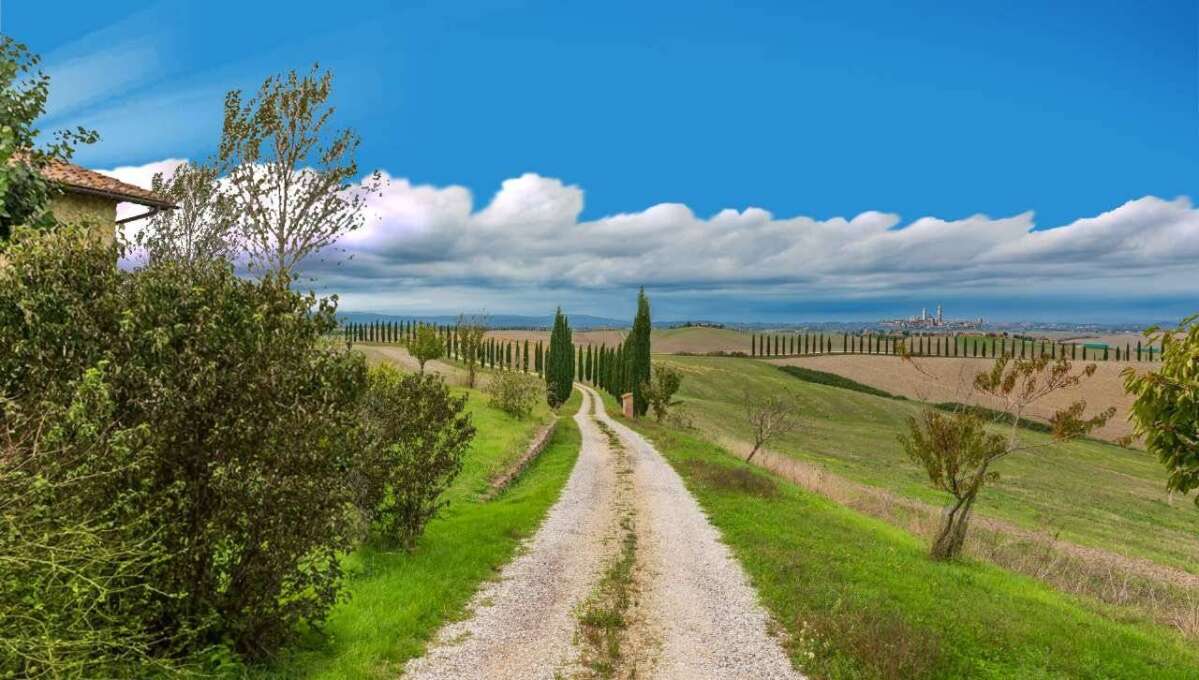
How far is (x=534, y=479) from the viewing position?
26609 millimetres

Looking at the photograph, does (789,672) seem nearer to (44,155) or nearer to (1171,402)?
(1171,402)

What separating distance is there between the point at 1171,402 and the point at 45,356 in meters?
12.7

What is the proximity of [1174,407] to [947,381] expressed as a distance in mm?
103370

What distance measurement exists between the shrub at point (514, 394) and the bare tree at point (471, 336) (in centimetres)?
1005

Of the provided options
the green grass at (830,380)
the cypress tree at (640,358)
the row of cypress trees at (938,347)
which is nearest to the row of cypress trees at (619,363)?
the cypress tree at (640,358)

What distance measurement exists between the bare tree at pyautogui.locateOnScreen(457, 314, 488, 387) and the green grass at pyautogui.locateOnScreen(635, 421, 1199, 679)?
38113 millimetres

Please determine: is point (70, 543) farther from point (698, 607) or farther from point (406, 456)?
point (698, 607)

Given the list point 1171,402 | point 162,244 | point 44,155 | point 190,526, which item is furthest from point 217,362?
point 162,244

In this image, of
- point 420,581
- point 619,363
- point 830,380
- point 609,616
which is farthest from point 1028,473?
point 830,380

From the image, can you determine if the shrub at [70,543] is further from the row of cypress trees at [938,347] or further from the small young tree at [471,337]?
the row of cypress trees at [938,347]

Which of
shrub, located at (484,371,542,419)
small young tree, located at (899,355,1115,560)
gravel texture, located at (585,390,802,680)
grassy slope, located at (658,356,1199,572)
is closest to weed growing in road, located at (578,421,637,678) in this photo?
gravel texture, located at (585,390,802,680)

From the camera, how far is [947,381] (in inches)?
3976

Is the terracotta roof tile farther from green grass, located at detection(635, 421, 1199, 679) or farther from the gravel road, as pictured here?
green grass, located at detection(635, 421, 1199, 679)

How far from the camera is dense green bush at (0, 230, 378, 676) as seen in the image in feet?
20.5
